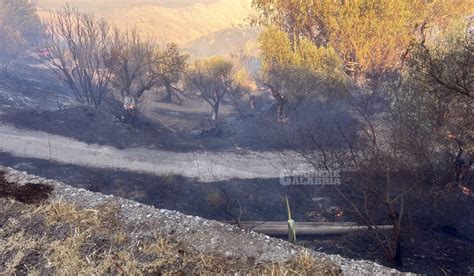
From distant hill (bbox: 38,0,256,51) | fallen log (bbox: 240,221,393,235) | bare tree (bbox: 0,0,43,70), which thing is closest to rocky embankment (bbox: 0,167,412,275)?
fallen log (bbox: 240,221,393,235)

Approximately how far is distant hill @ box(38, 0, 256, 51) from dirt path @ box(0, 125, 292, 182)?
55836 millimetres

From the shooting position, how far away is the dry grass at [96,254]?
21.1 ft

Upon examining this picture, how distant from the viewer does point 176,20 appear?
104 m

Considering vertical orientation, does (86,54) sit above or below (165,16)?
below

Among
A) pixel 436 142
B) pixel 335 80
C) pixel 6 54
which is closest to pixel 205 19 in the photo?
pixel 6 54

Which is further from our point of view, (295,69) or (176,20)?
(176,20)

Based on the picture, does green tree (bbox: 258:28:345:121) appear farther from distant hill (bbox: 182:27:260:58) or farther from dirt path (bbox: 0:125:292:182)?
distant hill (bbox: 182:27:260:58)

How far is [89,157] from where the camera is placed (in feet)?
63.8

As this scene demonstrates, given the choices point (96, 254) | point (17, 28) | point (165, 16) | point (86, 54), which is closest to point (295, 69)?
point (86, 54)

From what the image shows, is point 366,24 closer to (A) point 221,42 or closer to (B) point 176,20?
(A) point 221,42

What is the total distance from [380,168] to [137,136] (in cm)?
1549

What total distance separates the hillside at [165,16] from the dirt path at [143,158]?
62.8 m

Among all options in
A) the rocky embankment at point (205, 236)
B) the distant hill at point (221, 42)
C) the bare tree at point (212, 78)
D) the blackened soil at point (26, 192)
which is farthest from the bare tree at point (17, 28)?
the rocky embankment at point (205, 236)

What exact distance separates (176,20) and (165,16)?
10.6 feet
